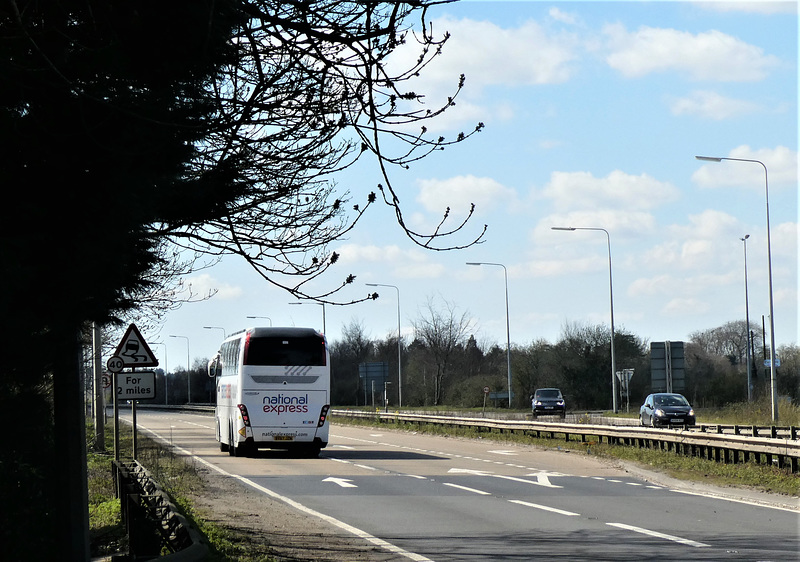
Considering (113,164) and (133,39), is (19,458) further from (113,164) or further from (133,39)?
(133,39)

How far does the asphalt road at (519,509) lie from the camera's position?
1183cm

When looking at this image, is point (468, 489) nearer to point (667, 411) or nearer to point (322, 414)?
point (322, 414)

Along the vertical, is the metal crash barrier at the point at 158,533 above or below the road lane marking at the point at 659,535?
above

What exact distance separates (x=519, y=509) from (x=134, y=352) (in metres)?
8.70

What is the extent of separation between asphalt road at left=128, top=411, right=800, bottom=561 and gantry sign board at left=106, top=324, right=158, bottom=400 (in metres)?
2.91

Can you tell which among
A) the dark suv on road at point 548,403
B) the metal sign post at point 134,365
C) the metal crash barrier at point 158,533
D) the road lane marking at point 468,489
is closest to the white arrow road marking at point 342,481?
the road lane marking at point 468,489

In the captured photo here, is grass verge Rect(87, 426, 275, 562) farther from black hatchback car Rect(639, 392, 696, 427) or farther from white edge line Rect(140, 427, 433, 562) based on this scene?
black hatchback car Rect(639, 392, 696, 427)

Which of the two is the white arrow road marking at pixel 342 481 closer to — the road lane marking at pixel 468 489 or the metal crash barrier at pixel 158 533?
the road lane marking at pixel 468 489

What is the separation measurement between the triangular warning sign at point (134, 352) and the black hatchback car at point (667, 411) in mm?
21857

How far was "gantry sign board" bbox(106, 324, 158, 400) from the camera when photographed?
2072 centimetres

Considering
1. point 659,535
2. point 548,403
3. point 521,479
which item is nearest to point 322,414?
point 521,479

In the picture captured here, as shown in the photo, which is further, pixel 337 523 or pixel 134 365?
pixel 134 365

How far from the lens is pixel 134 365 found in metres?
20.7

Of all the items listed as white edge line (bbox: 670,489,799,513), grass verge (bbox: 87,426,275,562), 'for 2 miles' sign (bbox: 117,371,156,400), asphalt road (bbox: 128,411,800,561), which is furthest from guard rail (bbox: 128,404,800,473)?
'for 2 miles' sign (bbox: 117,371,156,400)
